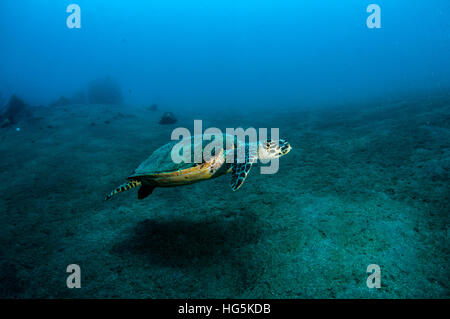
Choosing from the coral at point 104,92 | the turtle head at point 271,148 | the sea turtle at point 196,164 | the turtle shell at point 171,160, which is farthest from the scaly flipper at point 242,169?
the coral at point 104,92

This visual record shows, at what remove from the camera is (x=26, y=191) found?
3871mm

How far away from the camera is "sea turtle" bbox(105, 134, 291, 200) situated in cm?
279

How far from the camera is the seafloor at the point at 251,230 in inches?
74.4

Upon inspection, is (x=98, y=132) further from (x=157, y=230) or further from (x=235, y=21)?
(x=235, y=21)

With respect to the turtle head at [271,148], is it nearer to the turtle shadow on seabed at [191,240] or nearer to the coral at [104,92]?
the turtle shadow on seabed at [191,240]

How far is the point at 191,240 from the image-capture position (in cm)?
250

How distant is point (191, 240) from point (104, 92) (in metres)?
27.8

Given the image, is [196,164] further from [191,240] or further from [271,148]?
[271,148]

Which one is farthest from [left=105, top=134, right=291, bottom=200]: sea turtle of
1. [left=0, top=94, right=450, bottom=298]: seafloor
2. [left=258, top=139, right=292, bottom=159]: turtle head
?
[left=0, top=94, right=450, bottom=298]: seafloor

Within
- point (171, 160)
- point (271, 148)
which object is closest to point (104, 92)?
point (171, 160)

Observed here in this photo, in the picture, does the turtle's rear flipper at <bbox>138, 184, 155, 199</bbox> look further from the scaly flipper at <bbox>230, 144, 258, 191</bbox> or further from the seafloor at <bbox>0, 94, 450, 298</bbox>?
the scaly flipper at <bbox>230, 144, 258, 191</bbox>

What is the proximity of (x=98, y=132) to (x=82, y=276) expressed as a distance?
7677 millimetres

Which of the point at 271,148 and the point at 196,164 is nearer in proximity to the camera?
the point at 196,164
